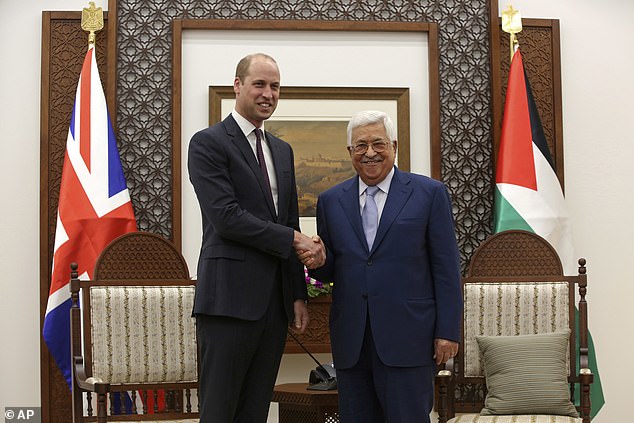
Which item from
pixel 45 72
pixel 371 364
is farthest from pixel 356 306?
pixel 45 72

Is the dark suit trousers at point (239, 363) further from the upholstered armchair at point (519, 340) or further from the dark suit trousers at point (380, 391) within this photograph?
the upholstered armchair at point (519, 340)

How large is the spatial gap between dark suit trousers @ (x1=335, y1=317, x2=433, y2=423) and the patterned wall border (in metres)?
1.94

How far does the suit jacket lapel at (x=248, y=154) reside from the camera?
9.71 feet

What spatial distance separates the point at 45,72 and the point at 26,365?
155 cm

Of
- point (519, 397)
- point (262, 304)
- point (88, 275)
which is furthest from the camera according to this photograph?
point (88, 275)

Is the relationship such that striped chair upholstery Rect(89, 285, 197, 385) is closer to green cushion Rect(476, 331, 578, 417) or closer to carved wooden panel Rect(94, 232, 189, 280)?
carved wooden panel Rect(94, 232, 189, 280)

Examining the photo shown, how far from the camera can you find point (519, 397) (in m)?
3.67

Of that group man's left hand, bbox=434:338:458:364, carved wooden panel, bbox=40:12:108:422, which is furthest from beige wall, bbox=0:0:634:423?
man's left hand, bbox=434:338:458:364

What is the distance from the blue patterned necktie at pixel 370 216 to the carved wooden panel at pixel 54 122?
7.21ft

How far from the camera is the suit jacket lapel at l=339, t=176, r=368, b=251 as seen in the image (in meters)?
3.00

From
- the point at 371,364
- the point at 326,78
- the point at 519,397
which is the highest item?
the point at 326,78

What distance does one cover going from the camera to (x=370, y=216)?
120 inches

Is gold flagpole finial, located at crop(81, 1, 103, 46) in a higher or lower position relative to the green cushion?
higher

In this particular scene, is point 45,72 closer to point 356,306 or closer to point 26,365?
point 26,365
